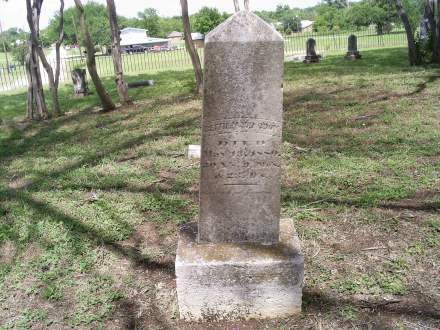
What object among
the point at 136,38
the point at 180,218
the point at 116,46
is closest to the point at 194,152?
the point at 180,218

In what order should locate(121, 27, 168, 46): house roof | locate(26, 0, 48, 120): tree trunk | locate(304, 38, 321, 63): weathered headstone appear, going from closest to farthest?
1. locate(26, 0, 48, 120): tree trunk
2. locate(304, 38, 321, 63): weathered headstone
3. locate(121, 27, 168, 46): house roof

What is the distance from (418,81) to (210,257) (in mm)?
10267

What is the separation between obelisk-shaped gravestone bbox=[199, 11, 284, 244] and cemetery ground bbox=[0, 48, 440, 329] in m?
0.74

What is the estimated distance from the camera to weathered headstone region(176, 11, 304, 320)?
9.17 ft

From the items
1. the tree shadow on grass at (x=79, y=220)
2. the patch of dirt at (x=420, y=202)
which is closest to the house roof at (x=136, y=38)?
the tree shadow on grass at (x=79, y=220)

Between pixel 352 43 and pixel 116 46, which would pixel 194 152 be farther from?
pixel 352 43

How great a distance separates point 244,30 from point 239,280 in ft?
5.43

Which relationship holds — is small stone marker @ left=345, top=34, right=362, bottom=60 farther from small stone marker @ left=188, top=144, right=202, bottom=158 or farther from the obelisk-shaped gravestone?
the obelisk-shaped gravestone

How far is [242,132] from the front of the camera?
116 inches

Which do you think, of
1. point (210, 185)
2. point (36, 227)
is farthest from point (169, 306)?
point (36, 227)

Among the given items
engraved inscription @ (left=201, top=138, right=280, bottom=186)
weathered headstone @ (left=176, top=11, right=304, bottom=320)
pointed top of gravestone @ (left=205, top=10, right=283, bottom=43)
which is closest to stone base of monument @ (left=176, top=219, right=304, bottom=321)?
weathered headstone @ (left=176, top=11, right=304, bottom=320)

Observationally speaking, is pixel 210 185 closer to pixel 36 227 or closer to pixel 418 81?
pixel 36 227

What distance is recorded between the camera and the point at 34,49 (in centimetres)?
1095

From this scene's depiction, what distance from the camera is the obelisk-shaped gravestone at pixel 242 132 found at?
2.77m
